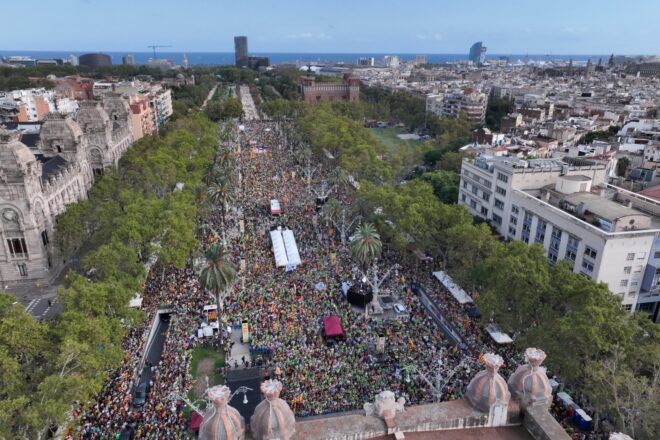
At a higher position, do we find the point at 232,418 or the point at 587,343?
the point at 232,418

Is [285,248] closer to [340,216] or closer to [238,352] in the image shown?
[340,216]

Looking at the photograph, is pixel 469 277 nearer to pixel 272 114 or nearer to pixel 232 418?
pixel 232 418

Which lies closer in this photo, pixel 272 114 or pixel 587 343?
pixel 587 343

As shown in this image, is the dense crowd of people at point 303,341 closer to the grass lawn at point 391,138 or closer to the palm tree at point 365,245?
the palm tree at point 365,245

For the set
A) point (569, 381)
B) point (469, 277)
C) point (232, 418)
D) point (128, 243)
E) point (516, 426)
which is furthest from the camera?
point (128, 243)

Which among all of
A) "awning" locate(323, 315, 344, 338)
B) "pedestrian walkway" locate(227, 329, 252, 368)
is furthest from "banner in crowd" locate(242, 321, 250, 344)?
"awning" locate(323, 315, 344, 338)

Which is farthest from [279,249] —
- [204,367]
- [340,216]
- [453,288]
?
[453,288]

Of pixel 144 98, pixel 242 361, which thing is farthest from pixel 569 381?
pixel 144 98
